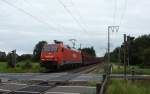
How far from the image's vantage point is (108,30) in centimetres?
7656

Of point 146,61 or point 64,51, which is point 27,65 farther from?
point 146,61

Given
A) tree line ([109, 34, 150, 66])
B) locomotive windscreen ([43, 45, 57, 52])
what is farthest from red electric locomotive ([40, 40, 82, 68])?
tree line ([109, 34, 150, 66])

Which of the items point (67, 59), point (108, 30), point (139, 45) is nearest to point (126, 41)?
point (67, 59)

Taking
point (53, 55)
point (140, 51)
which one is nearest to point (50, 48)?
point (53, 55)

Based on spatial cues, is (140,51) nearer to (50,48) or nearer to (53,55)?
(50,48)

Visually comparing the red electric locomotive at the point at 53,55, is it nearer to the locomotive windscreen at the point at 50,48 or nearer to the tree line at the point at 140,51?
the locomotive windscreen at the point at 50,48

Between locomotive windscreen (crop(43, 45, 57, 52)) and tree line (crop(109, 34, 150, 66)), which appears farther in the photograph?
tree line (crop(109, 34, 150, 66))

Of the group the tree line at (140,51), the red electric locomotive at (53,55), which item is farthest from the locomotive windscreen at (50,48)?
the tree line at (140,51)

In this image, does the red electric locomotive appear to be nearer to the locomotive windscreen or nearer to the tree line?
the locomotive windscreen

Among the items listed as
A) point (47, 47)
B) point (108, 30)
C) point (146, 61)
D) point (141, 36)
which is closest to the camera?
point (47, 47)

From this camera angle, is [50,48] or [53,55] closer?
[53,55]

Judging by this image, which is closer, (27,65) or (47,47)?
(47,47)

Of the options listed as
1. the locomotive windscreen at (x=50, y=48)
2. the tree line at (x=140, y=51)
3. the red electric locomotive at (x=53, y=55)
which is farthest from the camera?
the tree line at (x=140, y=51)

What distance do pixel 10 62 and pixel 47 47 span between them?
11554 mm
